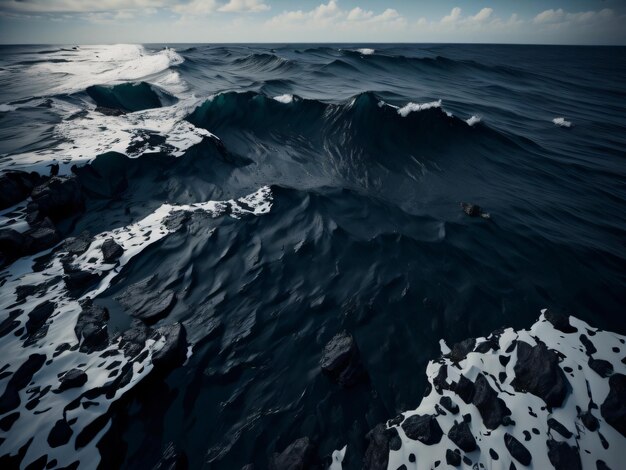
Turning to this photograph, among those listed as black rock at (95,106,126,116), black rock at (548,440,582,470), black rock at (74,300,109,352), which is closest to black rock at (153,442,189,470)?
black rock at (74,300,109,352)

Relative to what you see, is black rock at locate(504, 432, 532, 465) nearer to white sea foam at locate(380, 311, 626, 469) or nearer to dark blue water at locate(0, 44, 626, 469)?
white sea foam at locate(380, 311, 626, 469)

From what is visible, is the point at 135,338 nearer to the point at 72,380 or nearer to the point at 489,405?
the point at 72,380

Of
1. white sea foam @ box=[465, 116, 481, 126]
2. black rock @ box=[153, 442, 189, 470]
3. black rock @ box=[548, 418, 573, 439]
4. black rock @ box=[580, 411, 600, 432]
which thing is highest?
white sea foam @ box=[465, 116, 481, 126]

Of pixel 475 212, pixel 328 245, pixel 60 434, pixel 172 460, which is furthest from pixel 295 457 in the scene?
pixel 475 212

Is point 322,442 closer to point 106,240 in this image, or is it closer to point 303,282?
point 303,282

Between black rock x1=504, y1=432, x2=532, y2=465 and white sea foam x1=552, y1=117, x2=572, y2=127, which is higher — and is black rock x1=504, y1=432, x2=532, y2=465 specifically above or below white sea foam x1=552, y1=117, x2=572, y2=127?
below

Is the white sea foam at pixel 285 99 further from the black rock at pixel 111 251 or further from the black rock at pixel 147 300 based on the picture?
the black rock at pixel 147 300

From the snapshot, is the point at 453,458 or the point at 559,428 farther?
the point at 559,428

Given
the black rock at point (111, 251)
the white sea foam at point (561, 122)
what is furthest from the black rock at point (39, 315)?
the white sea foam at point (561, 122)
